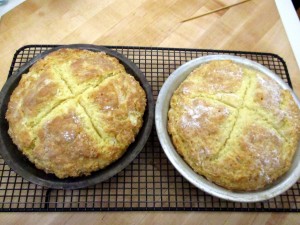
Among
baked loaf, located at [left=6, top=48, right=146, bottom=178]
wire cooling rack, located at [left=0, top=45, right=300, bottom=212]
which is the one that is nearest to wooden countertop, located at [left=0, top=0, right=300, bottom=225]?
baked loaf, located at [left=6, top=48, right=146, bottom=178]

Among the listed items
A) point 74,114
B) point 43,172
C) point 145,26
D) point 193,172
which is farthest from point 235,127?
point 145,26

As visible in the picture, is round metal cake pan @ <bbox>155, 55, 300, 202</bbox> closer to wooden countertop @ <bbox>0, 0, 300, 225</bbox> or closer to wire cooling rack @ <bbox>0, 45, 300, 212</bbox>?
wire cooling rack @ <bbox>0, 45, 300, 212</bbox>

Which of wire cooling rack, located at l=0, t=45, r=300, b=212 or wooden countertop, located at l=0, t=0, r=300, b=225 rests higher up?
wooden countertop, located at l=0, t=0, r=300, b=225

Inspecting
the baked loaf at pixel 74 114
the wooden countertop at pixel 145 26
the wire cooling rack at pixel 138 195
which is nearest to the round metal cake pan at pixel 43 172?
the baked loaf at pixel 74 114

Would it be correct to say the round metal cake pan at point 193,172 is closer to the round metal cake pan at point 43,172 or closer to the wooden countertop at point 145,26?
the round metal cake pan at point 43,172

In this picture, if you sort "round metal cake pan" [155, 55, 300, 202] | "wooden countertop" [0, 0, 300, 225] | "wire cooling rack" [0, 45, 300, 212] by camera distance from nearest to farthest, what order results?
"round metal cake pan" [155, 55, 300, 202] → "wire cooling rack" [0, 45, 300, 212] → "wooden countertop" [0, 0, 300, 225]

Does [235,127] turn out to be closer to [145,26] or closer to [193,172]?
[193,172]

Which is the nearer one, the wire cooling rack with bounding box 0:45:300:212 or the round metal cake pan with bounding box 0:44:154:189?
the round metal cake pan with bounding box 0:44:154:189
